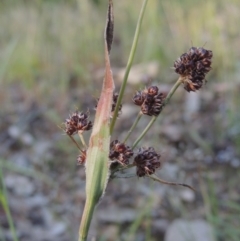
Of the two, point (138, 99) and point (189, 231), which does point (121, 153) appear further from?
point (189, 231)

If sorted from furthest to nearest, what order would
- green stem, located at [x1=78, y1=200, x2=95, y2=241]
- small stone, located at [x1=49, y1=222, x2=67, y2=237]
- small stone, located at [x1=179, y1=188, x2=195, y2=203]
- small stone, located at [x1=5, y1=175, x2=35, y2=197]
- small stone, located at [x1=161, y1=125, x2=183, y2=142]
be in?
small stone, located at [x1=161, y1=125, x2=183, y2=142] → small stone, located at [x1=5, y1=175, x2=35, y2=197] → small stone, located at [x1=179, y1=188, x2=195, y2=203] → small stone, located at [x1=49, y1=222, x2=67, y2=237] → green stem, located at [x1=78, y1=200, x2=95, y2=241]

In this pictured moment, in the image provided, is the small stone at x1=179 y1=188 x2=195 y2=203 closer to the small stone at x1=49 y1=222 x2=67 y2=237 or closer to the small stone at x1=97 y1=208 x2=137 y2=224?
the small stone at x1=97 y1=208 x2=137 y2=224

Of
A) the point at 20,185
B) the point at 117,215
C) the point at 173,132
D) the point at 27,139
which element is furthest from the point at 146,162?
the point at 27,139

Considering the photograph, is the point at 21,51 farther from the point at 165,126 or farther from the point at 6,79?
the point at 165,126

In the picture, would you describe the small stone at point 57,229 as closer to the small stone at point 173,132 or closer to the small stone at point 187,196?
the small stone at point 187,196

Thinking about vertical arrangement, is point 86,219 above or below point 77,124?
below

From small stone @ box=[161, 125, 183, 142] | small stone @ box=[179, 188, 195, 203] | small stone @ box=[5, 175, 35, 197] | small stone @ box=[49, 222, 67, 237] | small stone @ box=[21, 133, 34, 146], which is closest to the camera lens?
small stone @ box=[49, 222, 67, 237]

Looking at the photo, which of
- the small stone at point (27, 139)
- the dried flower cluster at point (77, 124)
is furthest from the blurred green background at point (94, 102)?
the dried flower cluster at point (77, 124)

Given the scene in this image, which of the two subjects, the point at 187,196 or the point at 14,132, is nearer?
the point at 187,196

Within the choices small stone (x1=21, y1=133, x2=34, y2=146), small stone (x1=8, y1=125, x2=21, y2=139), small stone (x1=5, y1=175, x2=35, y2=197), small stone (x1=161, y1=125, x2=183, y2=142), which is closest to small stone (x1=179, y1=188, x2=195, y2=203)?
small stone (x1=161, y1=125, x2=183, y2=142)
